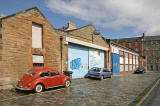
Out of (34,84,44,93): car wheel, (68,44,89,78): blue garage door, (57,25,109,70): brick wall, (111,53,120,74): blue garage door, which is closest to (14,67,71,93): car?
(34,84,44,93): car wheel

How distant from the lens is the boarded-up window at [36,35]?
13.8m

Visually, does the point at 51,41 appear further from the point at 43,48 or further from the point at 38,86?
the point at 38,86

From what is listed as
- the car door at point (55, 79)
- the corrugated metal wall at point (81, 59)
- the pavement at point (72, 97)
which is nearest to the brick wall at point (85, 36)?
the corrugated metal wall at point (81, 59)

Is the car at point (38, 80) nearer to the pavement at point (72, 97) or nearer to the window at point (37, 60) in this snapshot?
the pavement at point (72, 97)

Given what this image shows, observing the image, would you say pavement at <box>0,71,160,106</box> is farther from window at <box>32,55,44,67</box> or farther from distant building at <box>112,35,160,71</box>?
distant building at <box>112,35,160,71</box>

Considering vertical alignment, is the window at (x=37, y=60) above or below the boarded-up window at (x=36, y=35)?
below

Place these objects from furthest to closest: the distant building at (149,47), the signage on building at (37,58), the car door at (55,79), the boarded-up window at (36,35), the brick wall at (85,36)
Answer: the distant building at (149,47), the brick wall at (85,36), the boarded-up window at (36,35), the signage on building at (37,58), the car door at (55,79)

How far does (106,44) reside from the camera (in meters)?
28.1

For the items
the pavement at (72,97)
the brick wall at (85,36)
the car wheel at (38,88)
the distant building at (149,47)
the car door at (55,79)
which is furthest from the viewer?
the distant building at (149,47)

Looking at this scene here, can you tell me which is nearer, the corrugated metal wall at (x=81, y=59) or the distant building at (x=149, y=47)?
the corrugated metal wall at (x=81, y=59)

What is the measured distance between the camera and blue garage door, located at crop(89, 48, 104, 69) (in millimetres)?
23203

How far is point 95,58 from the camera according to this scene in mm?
24672

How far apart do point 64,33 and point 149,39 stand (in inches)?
2687

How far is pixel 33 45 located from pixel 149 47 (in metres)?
71.4
